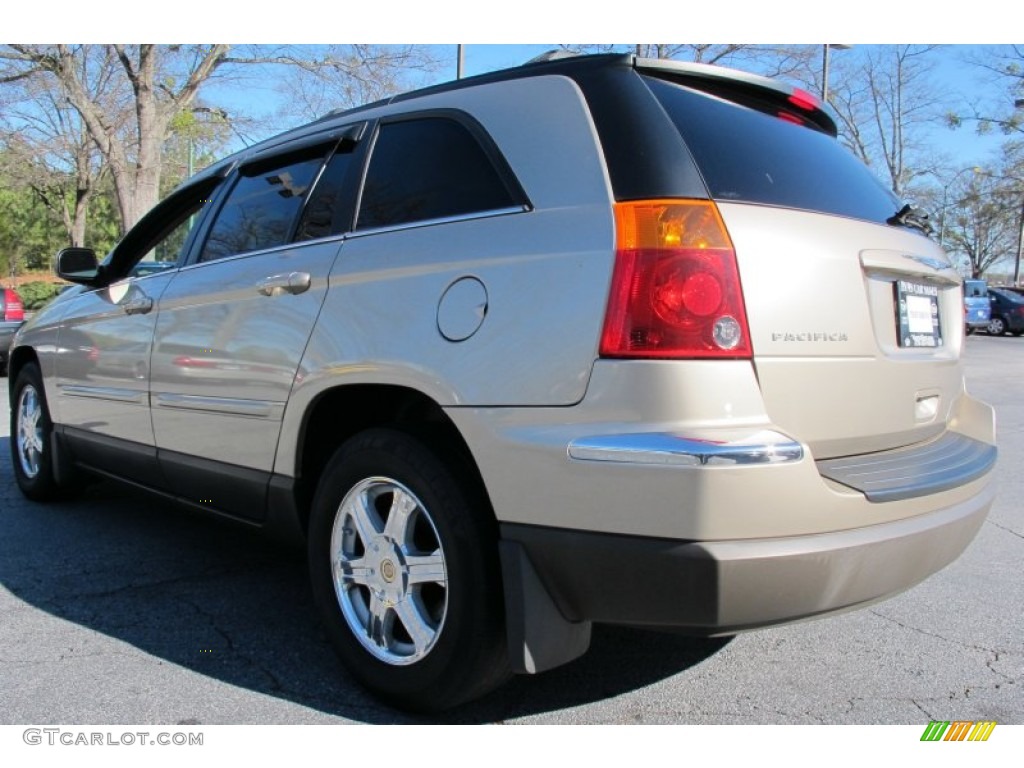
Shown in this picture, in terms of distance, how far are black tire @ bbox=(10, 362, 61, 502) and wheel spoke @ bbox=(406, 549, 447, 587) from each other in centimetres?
328

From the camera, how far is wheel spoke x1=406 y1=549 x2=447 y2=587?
2.38 metres

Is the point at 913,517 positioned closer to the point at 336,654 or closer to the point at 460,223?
the point at 460,223

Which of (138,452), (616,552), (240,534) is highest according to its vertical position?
(616,552)

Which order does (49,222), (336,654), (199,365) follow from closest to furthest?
(336,654) < (199,365) < (49,222)

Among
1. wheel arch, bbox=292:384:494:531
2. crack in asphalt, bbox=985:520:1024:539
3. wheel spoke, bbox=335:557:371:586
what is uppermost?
wheel arch, bbox=292:384:494:531

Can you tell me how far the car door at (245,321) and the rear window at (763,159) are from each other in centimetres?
123

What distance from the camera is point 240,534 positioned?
4426mm

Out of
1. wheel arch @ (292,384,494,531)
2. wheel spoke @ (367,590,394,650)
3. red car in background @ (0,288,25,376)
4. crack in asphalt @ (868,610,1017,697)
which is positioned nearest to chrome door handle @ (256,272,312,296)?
wheel arch @ (292,384,494,531)

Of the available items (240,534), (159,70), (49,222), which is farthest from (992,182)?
(49,222)

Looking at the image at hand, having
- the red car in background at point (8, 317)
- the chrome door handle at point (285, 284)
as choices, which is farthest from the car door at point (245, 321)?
the red car in background at point (8, 317)

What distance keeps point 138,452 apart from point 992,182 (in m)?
49.5

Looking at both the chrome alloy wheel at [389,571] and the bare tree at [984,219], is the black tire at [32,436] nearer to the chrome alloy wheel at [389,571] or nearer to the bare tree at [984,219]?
the chrome alloy wheel at [389,571]
